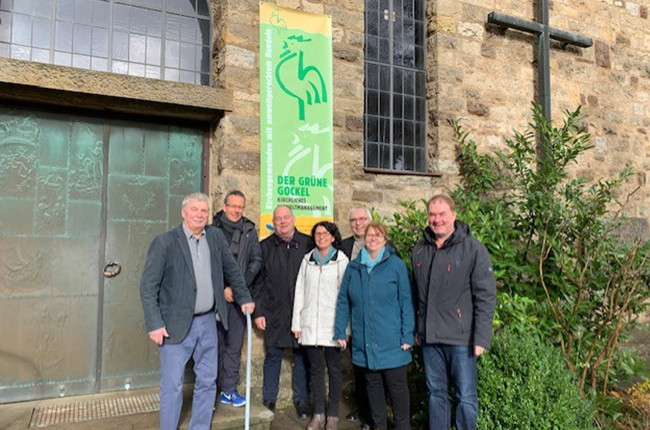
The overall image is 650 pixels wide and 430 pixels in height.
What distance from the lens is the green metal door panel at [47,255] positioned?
164 inches

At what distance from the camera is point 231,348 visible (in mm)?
4152

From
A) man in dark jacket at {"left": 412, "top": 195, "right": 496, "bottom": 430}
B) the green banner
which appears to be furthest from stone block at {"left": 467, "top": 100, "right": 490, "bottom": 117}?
man in dark jacket at {"left": 412, "top": 195, "right": 496, "bottom": 430}

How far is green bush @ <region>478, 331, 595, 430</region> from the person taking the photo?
3.29m

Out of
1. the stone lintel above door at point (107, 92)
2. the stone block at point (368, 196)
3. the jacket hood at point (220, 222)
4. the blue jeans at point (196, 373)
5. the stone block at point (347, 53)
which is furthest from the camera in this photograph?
the stone block at point (368, 196)

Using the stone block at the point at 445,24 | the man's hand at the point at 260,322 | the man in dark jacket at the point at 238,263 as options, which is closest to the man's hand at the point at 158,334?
the man in dark jacket at the point at 238,263

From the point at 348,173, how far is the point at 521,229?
1689 mm

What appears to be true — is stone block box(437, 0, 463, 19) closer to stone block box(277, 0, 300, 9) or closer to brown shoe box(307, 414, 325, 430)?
stone block box(277, 0, 300, 9)

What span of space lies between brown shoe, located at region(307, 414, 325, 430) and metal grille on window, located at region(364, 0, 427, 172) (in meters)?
2.69

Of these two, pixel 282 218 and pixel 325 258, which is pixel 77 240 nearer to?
pixel 282 218

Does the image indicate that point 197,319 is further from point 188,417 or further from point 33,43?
point 33,43

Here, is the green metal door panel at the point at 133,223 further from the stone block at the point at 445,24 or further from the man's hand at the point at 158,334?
the stone block at the point at 445,24

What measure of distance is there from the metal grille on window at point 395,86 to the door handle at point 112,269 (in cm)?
269

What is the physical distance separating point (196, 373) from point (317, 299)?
105 centimetres

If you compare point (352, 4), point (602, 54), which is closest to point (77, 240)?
point (352, 4)
